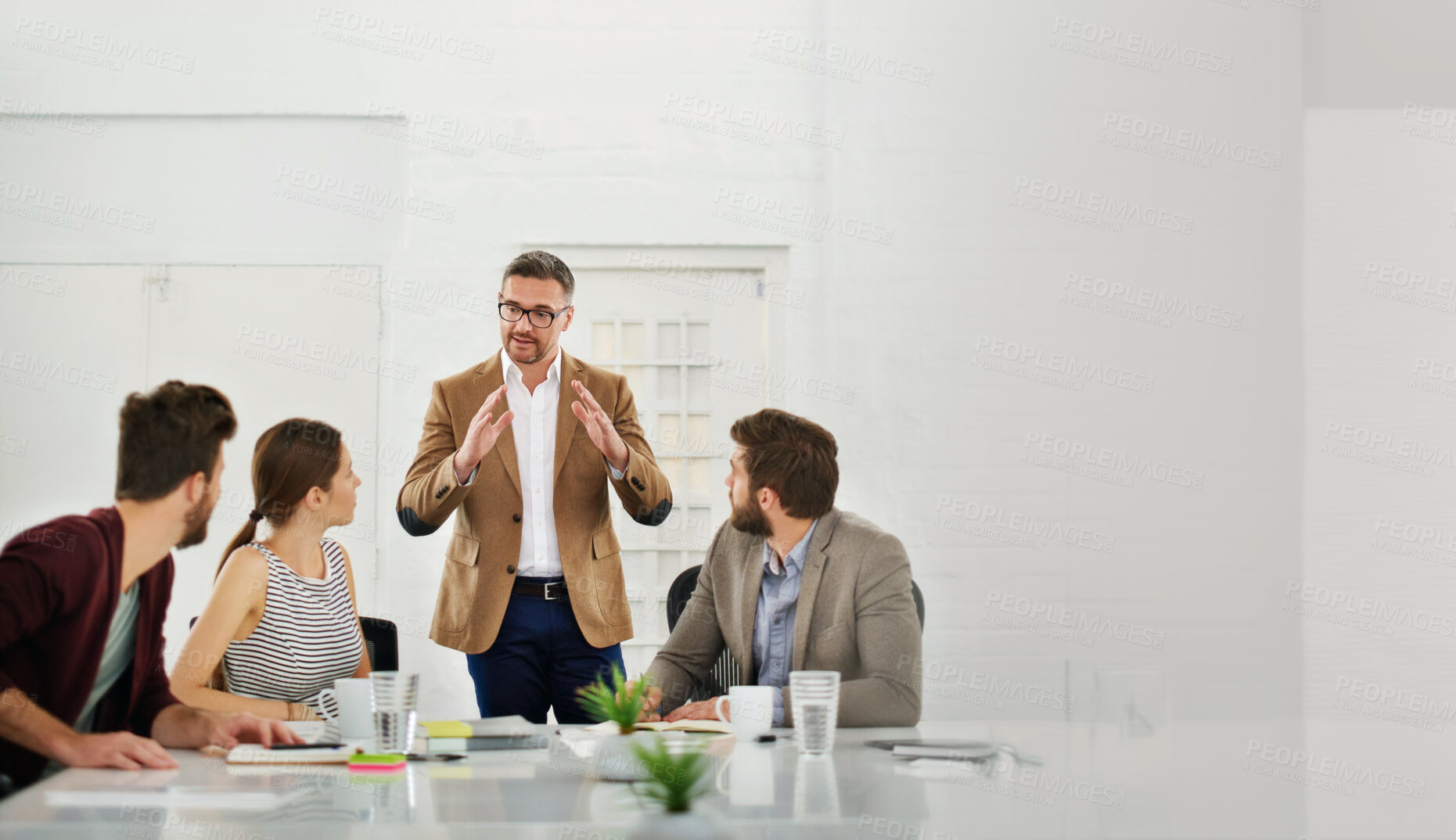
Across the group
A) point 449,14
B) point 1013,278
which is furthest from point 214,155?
point 1013,278

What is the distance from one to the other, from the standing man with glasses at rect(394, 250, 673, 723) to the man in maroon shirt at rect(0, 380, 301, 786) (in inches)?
34.3

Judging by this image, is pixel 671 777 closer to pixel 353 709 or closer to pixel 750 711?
pixel 750 711

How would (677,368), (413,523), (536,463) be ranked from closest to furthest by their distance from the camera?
(413,523), (536,463), (677,368)

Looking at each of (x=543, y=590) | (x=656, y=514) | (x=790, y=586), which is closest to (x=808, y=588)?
(x=790, y=586)

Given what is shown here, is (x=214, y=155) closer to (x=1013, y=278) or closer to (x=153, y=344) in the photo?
(x=153, y=344)

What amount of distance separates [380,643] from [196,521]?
0.81 metres

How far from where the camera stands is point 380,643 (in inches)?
101

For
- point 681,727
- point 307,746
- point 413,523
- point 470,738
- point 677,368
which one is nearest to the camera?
point 307,746

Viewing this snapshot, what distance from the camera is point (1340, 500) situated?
413 cm

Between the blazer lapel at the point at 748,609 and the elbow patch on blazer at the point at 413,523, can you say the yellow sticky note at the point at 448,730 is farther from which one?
the elbow patch on blazer at the point at 413,523

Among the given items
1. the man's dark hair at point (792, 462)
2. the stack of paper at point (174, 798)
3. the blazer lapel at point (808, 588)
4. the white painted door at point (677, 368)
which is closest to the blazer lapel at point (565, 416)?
the man's dark hair at point (792, 462)

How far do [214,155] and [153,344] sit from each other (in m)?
0.70

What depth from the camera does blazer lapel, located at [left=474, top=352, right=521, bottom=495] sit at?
2859 millimetres

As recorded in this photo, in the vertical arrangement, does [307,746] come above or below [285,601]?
below
